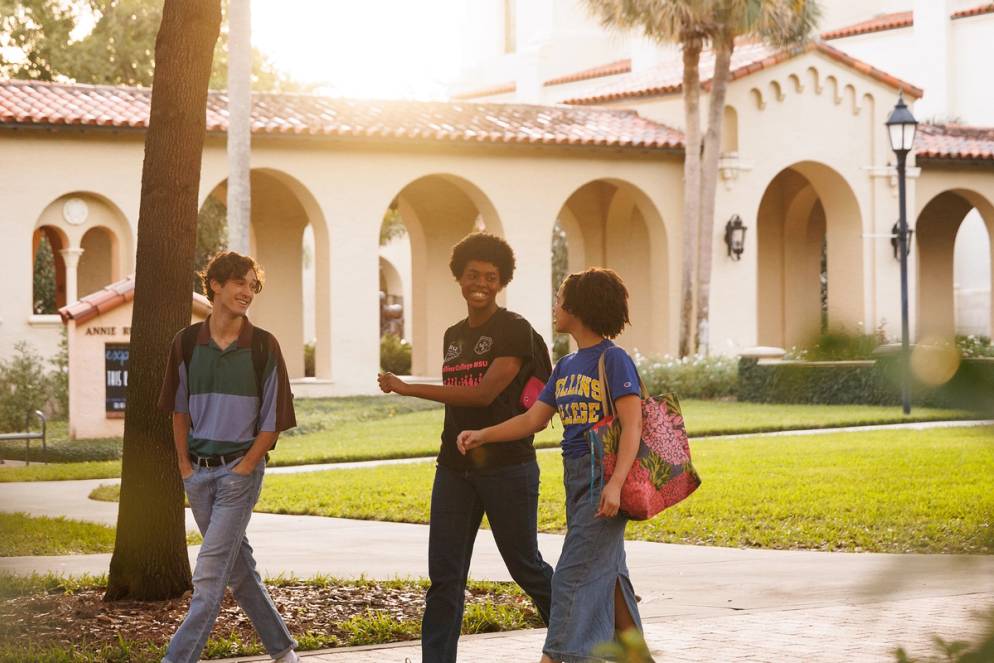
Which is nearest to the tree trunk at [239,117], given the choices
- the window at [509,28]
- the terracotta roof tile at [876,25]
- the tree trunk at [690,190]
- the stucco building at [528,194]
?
the stucco building at [528,194]

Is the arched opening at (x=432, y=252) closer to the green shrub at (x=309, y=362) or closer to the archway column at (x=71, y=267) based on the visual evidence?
the green shrub at (x=309, y=362)

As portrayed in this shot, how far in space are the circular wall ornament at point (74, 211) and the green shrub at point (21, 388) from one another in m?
2.54

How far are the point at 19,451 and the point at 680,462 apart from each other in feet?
51.5

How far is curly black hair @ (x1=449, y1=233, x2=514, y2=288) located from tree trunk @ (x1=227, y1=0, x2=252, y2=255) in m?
13.9

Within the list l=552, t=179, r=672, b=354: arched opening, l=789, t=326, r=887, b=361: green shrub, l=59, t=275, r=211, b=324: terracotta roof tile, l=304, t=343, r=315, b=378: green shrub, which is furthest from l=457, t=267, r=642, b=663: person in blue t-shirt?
l=304, t=343, r=315, b=378: green shrub

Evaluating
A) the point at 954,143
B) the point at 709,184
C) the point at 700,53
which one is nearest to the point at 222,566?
the point at 709,184

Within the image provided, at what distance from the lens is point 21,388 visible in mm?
22391

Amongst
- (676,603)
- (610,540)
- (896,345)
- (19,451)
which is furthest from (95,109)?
(896,345)

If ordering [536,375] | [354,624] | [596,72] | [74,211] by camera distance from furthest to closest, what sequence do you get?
[596,72]
[74,211]
[354,624]
[536,375]

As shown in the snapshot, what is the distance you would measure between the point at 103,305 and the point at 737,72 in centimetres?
1424

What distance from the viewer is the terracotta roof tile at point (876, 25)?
42.8 metres

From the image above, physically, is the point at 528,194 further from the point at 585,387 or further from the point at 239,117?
the point at 585,387

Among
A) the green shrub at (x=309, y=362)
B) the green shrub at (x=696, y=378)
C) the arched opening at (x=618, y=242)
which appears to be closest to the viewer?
the green shrub at (x=696, y=378)

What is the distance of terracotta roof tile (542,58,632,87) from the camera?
151 ft
